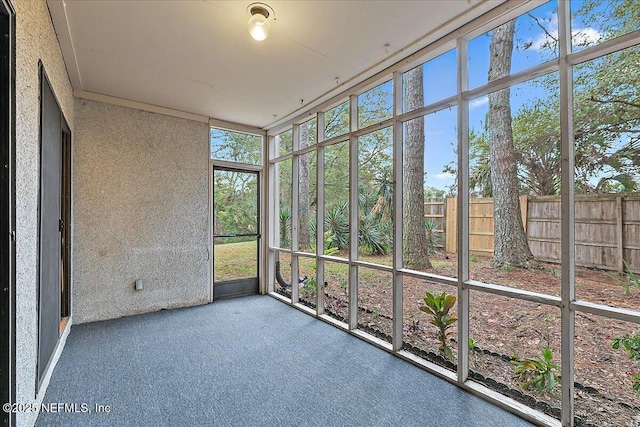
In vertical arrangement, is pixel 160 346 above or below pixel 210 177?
below

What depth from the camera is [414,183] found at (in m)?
2.89

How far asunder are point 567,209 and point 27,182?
3165 mm

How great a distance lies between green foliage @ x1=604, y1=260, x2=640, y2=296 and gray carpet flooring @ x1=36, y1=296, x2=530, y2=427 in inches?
40.6

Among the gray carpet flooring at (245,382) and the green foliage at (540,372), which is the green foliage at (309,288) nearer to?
the gray carpet flooring at (245,382)

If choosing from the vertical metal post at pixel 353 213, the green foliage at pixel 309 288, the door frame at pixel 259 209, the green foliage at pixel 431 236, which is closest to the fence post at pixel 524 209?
the green foliage at pixel 431 236

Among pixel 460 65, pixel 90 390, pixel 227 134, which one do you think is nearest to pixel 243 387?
pixel 90 390

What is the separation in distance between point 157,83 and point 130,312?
2.84m

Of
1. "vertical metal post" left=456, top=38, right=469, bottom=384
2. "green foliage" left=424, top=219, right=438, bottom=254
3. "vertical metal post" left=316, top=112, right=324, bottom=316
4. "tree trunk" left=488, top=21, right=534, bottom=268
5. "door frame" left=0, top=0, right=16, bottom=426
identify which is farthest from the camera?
"vertical metal post" left=316, top=112, right=324, bottom=316

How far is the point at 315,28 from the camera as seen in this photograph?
2.29 m

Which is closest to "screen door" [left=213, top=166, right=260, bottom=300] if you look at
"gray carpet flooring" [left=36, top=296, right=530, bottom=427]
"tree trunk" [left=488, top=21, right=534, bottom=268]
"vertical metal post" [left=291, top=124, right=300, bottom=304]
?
"vertical metal post" [left=291, top=124, right=300, bottom=304]

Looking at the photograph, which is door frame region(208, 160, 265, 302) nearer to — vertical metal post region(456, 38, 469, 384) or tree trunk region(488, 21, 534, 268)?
vertical metal post region(456, 38, 469, 384)

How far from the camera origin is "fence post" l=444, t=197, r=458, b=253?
246cm

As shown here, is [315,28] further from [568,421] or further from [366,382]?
[568,421]

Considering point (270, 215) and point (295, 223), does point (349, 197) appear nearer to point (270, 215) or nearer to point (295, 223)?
point (295, 223)
